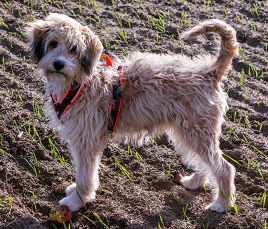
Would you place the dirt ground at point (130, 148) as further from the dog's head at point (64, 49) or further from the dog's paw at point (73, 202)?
the dog's head at point (64, 49)

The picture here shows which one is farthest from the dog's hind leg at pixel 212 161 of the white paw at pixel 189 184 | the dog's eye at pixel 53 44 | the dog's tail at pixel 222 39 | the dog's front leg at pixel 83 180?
the dog's eye at pixel 53 44

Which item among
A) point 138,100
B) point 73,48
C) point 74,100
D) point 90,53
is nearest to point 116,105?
point 138,100

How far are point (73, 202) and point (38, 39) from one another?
4.58ft

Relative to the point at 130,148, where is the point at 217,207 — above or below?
above

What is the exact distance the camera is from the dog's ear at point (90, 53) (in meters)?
4.13

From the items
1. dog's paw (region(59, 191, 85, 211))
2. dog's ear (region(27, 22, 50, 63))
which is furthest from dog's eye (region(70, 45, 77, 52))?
dog's paw (region(59, 191, 85, 211))

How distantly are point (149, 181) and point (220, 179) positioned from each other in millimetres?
793

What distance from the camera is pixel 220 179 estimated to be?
4.38 metres

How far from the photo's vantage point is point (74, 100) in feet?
14.0

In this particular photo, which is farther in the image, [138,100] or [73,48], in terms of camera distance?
[138,100]

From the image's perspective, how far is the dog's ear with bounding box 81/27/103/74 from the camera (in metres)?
4.13

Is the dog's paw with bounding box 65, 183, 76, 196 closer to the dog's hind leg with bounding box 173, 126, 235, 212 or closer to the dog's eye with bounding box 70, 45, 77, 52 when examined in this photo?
the dog's hind leg with bounding box 173, 126, 235, 212

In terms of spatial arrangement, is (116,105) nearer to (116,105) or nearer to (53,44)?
(116,105)

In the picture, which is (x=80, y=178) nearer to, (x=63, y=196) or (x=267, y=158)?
(x=63, y=196)
